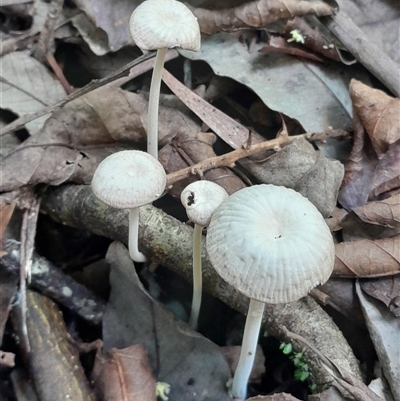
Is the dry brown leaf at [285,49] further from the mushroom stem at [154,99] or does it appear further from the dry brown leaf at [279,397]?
the dry brown leaf at [279,397]

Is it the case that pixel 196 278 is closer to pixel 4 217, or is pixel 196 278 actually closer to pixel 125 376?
pixel 125 376

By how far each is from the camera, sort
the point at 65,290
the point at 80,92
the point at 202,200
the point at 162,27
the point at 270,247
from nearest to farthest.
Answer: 1. the point at 270,247
2. the point at 202,200
3. the point at 162,27
4. the point at 65,290
5. the point at 80,92

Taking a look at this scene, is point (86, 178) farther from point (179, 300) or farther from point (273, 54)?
point (273, 54)

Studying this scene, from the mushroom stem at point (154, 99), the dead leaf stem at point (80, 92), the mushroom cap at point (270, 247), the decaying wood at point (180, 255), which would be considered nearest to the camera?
the mushroom cap at point (270, 247)

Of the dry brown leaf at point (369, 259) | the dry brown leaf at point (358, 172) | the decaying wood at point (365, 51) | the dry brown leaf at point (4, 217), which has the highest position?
the decaying wood at point (365, 51)

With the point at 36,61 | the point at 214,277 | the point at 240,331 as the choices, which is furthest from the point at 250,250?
the point at 36,61

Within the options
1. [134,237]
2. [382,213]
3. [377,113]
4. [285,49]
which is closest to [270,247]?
[134,237]

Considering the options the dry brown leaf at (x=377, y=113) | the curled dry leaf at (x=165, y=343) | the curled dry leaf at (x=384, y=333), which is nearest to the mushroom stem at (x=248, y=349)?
the curled dry leaf at (x=165, y=343)
